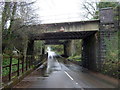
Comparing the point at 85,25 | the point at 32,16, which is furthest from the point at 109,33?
the point at 32,16

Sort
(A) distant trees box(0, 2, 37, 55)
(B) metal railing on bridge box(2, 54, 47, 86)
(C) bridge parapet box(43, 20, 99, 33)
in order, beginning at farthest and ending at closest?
(C) bridge parapet box(43, 20, 99, 33)
(A) distant trees box(0, 2, 37, 55)
(B) metal railing on bridge box(2, 54, 47, 86)

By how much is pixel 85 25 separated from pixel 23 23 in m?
9.32

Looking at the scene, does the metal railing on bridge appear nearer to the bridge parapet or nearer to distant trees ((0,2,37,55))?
distant trees ((0,2,37,55))

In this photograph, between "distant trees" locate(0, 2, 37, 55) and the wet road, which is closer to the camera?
the wet road

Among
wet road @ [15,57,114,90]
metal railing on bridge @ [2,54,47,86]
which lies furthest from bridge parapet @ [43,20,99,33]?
wet road @ [15,57,114,90]

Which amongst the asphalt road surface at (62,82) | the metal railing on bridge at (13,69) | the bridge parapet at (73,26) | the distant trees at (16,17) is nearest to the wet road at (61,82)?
the asphalt road surface at (62,82)

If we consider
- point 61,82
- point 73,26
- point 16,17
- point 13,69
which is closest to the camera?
point 61,82

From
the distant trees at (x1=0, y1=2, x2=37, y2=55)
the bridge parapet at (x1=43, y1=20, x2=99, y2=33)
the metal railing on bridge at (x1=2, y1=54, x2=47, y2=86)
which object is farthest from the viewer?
the bridge parapet at (x1=43, y1=20, x2=99, y2=33)

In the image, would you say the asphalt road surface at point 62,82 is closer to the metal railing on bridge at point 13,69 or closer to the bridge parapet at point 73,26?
the metal railing on bridge at point 13,69

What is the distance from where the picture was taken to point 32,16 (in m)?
15.1

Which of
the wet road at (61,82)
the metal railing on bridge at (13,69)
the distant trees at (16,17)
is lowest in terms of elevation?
the wet road at (61,82)

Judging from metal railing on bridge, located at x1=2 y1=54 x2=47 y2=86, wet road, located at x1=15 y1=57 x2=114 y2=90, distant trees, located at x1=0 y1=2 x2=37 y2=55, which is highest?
distant trees, located at x1=0 y1=2 x2=37 y2=55

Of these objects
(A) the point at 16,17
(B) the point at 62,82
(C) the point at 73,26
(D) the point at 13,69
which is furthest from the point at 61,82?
(C) the point at 73,26

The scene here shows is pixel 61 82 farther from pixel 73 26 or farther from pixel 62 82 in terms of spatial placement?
pixel 73 26
